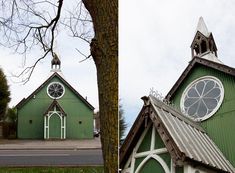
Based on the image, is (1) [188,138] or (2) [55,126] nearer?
(1) [188,138]

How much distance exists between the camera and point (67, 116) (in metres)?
30.6

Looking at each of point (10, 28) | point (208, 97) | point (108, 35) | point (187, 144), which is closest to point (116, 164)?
point (108, 35)

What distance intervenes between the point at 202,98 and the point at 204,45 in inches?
93.8

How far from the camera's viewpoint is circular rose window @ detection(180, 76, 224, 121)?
10523 mm

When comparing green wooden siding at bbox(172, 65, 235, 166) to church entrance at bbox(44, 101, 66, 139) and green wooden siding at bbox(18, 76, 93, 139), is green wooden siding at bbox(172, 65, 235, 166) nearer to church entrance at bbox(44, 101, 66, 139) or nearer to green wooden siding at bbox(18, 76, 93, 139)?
church entrance at bbox(44, 101, 66, 139)

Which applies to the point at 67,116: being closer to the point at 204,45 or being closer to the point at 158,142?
the point at 204,45

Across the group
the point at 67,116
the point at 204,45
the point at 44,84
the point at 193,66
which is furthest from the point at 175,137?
the point at 44,84

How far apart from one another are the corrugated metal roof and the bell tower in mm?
3354

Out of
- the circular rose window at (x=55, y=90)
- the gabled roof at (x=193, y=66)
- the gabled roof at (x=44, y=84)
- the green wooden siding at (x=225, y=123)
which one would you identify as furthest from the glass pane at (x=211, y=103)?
the circular rose window at (x=55, y=90)

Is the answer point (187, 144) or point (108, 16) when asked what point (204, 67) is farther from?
point (108, 16)

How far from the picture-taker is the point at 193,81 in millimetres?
11391

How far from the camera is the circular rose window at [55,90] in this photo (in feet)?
101

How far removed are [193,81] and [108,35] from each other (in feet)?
23.0

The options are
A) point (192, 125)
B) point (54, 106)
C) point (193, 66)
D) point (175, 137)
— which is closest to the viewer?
point (175, 137)
